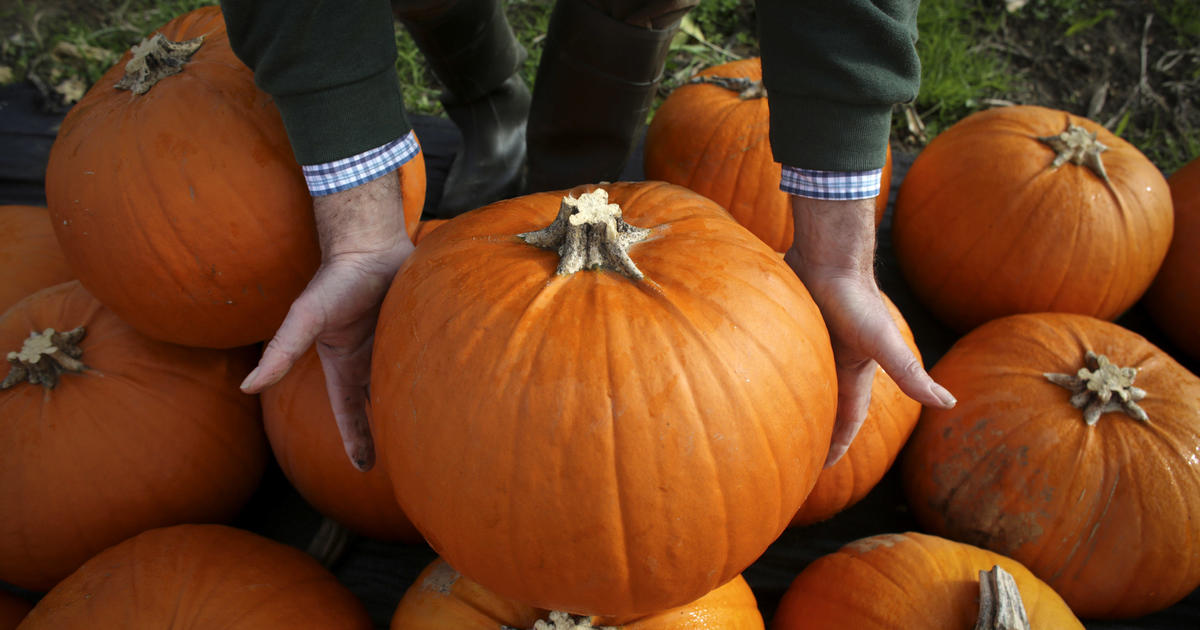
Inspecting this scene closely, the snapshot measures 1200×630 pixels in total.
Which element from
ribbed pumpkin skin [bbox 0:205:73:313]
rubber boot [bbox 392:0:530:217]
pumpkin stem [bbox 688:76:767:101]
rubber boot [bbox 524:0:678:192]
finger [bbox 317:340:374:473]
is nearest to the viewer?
finger [bbox 317:340:374:473]

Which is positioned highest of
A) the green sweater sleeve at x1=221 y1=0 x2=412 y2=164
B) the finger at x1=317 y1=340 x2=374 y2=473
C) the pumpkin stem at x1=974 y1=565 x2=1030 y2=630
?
the green sweater sleeve at x1=221 y1=0 x2=412 y2=164

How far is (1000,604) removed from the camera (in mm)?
1388

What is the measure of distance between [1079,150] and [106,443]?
2.74 m

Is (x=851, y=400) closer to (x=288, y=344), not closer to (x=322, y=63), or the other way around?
(x=288, y=344)

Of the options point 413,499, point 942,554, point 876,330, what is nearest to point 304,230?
point 413,499

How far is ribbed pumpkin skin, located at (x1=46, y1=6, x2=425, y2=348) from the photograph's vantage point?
1517mm

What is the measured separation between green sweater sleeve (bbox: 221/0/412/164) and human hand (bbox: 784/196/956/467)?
2.93ft

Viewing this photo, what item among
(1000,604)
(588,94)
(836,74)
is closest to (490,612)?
(1000,604)

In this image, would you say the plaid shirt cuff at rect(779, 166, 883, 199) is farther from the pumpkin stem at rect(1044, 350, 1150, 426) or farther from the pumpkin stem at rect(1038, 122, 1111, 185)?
the pumpkin stem at rect(1038, 122, 1111, 185)

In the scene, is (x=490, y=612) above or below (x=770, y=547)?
above

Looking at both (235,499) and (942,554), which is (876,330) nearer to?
(942,554)

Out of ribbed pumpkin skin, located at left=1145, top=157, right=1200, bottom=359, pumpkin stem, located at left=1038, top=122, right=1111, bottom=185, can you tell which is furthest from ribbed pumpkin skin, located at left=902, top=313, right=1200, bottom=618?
ribbed pumpkin skin, located at left=1145, top=157, right=1200, bottom=359

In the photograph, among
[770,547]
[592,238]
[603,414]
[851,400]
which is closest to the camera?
[603,414]

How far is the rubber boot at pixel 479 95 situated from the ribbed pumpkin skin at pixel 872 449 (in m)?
1.60
